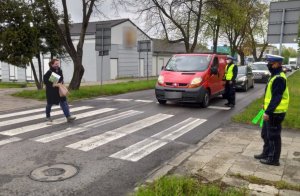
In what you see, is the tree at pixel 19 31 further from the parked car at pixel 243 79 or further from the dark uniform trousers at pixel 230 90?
the parked car at pixel 243 79

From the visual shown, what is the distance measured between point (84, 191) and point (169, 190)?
3.86 feet

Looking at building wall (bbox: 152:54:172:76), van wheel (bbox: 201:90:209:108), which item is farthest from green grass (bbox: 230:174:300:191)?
building wall (bbox: 152:54:172:76)

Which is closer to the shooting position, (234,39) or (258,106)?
(258,106)

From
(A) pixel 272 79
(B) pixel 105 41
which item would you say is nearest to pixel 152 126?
(A) pixel 272 79

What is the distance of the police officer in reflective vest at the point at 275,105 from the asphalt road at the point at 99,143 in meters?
1.78

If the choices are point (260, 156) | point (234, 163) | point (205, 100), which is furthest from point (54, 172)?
point (205, 100)

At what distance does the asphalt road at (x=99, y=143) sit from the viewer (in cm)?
467

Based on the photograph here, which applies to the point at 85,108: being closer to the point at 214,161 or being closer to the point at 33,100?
the point at 33,100

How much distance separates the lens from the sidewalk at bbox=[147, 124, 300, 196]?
4695 millimetres

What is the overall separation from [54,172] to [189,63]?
829 cm

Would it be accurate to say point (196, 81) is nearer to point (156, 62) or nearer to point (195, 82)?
point (195, 82)

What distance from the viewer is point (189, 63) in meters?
12.4

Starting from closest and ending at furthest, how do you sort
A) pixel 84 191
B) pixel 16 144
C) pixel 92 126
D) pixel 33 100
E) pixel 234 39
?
1. pixel 84 191
2. pixel 16 144
3. pixel 92 126
4. pixel 33 100
5. pixel 234 39

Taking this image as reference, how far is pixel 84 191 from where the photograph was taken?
441cm
